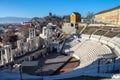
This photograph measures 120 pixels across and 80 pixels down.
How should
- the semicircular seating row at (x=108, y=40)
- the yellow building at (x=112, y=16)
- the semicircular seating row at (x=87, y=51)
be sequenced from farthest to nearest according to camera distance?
the yellow building at (x=112, y=16), the semicircular seating row at (x=108, y=40), the semicircular seating row at (x=87, y=51)

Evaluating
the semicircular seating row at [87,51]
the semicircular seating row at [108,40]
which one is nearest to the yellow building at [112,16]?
the semicircular seating row at [108,40]

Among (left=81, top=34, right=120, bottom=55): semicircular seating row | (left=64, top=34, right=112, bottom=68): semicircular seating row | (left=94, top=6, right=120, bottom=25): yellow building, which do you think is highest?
Answer: (left=94, top=6, right=120, bottom=25): yellow building

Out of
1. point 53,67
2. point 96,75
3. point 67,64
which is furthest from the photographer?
point 67,64

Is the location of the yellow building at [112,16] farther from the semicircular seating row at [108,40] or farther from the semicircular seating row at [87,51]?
the semicircular seating row at [87,51]

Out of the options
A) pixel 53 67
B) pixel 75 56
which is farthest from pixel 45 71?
pixel 75 56

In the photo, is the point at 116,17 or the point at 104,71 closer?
the point at 104,71

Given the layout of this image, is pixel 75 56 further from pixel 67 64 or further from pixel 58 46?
pixel 58 46

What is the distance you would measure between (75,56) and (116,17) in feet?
86.1

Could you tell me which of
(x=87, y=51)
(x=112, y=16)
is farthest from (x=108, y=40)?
(x=112, y=16)

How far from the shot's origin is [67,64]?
100 ft

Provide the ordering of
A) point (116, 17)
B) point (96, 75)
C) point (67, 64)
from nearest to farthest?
point (96, 75) → point (67, 64) → point (116, 17)

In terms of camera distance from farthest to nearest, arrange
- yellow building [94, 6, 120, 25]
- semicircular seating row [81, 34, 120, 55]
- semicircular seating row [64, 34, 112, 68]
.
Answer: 1. yellow building [94, 6, 120, 25]
2. semicircular seating row [81, 34, 120, 55]
3. semicircular seating row [64, 34, 112, 68]

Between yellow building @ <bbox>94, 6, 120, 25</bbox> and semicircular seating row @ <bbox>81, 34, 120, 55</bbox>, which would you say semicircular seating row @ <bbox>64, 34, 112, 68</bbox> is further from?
yellow building @ <bbox>94, 6, 120, 25</bbox>

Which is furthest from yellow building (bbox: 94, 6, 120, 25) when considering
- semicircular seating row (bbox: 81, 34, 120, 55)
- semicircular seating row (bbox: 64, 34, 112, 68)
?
semicircular seating row (bbox: 64, 34, 112, 68)
